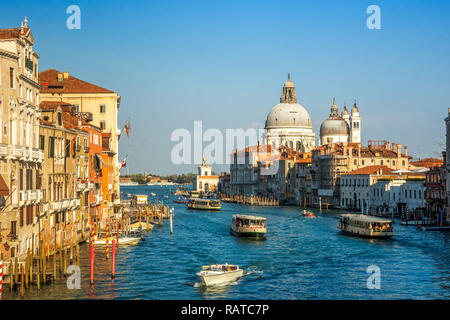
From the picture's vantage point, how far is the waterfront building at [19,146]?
72.3ft

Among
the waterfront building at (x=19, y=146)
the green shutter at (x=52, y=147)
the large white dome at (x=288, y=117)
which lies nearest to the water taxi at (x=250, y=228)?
the green shutter at (x=52, y=147)

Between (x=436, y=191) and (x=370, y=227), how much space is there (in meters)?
14.7

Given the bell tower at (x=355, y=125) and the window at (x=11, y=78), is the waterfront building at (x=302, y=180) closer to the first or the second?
the bell tower at (x=355, y=125)

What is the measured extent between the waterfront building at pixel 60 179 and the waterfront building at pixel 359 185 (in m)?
40.8

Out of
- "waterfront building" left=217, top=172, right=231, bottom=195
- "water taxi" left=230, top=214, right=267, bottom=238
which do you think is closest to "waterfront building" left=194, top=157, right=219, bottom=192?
"waterfront building" left=217, top=172, right=231, bottom=195

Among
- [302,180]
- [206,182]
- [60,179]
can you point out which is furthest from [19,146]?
[206,182]

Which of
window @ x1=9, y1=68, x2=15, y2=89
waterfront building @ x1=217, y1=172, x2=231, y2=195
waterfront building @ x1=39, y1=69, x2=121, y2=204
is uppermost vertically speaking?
waterfront building @ x1=39, y1=69, x2=121, y2=204

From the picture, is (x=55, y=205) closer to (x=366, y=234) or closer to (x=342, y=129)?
→ (x=366, y=234)

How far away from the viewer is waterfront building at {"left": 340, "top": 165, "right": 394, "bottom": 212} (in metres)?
70.6

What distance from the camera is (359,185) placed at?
73.8 metres

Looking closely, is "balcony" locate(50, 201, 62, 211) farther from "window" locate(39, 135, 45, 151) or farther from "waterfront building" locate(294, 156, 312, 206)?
"waterfront building" locate(294, 156, 312, 206)

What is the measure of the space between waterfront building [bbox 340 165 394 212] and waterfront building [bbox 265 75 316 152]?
58.8m
